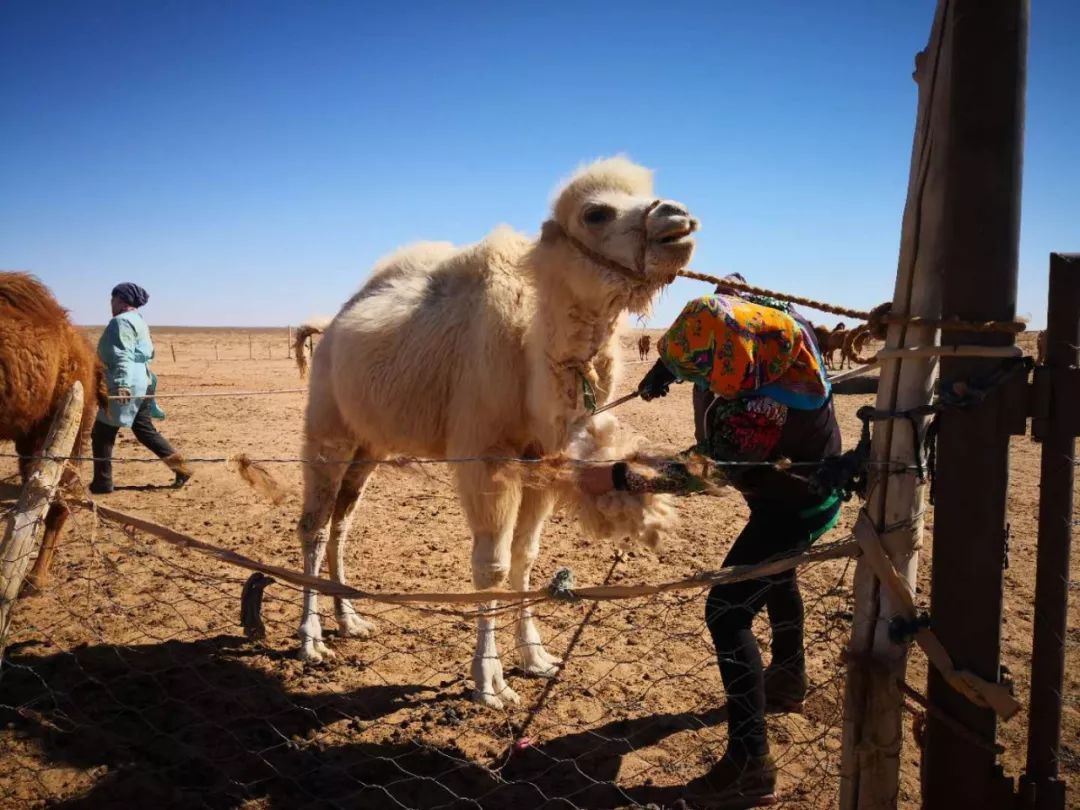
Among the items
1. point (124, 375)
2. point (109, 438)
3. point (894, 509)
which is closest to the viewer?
point (894, 509)

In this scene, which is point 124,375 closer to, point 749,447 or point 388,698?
point 388,698

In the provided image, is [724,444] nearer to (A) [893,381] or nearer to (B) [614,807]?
(A) [893,381]

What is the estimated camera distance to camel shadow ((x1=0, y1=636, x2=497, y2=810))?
9.64ft

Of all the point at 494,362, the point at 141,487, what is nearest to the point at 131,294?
the point at 141,487

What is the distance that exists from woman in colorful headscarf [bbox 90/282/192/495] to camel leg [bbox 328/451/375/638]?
336 centimetres

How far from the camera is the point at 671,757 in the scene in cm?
313

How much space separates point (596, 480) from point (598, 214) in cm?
148

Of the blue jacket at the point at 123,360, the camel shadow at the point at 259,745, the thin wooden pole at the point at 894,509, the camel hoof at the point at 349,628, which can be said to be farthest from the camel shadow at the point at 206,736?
the blue jacket at the point at 123,360

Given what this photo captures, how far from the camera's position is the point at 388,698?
3.71 m

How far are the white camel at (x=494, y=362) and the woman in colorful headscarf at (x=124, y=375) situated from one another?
3.88 meters

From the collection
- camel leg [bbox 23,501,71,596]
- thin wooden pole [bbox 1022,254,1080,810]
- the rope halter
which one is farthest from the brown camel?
thin wooden pole [bbox 1022,254,1080,810]

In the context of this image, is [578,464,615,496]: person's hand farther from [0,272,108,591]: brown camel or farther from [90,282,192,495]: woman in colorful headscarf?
[90,282,192,495]: woman in colorful headscarf

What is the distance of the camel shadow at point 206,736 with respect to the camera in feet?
9.64

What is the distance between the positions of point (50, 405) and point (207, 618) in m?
1.86
